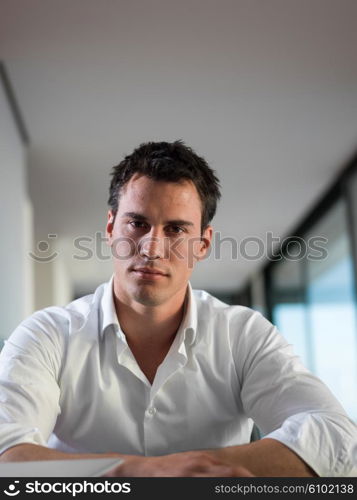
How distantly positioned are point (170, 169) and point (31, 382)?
537mm

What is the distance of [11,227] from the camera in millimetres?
3070

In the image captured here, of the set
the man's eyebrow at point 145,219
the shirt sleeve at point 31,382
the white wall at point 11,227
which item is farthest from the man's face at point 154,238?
the white wall at point 11,227

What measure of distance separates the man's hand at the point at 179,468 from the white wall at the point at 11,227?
2019 mm

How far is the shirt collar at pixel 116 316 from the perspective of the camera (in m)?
1.28

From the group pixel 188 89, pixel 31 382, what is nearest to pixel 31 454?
pixel 31 382

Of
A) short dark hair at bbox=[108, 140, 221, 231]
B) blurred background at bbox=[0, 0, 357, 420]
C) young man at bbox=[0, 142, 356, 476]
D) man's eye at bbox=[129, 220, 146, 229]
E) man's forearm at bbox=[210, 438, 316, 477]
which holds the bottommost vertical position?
man's forearm at bbox=[210, 438, 316, 477]

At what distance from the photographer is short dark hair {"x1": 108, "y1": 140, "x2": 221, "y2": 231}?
4.25 feet

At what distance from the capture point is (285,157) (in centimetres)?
396

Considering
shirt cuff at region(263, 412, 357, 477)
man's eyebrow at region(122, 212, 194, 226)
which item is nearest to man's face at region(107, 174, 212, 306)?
man's eyebrow at region(122, 212, 194, 226)

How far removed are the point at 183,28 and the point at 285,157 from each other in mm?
1660

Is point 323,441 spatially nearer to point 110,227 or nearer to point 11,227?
point 110,227

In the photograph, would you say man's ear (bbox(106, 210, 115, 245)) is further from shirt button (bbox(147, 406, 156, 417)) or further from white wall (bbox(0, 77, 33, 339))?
white wall (bbox(0, 77, 33, 339))

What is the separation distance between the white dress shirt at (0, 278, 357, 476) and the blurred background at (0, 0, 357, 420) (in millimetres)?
1529

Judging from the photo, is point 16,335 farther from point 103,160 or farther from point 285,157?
point 285,157
